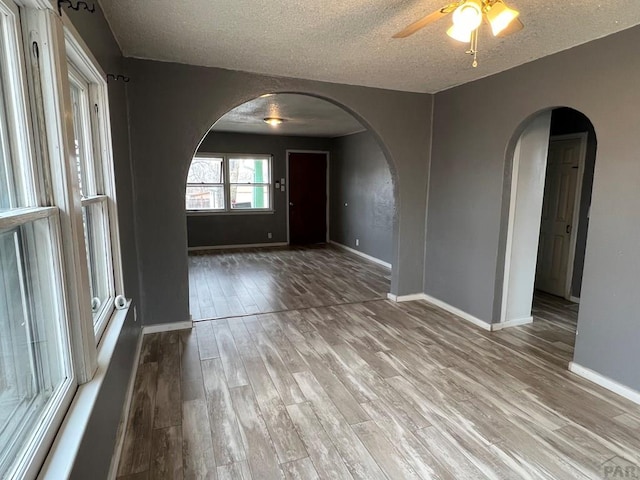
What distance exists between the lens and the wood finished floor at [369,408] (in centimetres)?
180

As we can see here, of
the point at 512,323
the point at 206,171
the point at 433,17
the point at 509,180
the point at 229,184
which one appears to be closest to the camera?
the point at 433,17

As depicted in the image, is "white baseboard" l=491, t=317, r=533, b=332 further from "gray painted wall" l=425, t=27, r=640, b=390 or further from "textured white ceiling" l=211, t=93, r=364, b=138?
"textured white ceiling" l=211, t=93, r=364, b=138

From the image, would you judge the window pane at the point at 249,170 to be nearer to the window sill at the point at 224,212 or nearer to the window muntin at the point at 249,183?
the window muntin at the point at 249,183

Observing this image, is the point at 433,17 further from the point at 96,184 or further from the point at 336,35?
the point at 96,184

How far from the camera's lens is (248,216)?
25.4ft

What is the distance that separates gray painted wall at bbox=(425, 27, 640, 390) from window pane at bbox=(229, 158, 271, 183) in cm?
448

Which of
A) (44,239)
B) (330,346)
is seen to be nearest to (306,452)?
(330,346)

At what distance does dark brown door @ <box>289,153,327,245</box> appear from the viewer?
8047mm

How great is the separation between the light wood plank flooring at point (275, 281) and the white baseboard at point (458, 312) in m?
0.61

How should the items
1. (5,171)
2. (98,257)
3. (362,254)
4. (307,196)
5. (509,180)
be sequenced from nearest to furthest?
(5,171) < (98,257) < (509,180) < (362,254) < (307,196)

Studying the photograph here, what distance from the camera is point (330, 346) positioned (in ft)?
10.1

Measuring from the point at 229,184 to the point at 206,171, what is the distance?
51 cm

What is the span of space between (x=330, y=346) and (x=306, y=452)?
4.06 feet

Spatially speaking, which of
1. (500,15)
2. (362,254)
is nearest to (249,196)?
(362,254)
